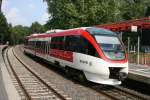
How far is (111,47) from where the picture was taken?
17422 millimetres

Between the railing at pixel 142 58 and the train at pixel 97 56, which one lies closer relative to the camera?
the train at pixel 97 56

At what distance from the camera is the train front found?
54.5 feet

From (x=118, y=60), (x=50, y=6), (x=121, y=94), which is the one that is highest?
(x=50, y=6)

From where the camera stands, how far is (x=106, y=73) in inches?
650

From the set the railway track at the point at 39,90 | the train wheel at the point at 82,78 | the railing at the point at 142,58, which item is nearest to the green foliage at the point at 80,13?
the railing at the point at 142,58

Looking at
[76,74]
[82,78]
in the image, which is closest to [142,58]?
[76,74]

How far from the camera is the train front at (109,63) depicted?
16625 mm

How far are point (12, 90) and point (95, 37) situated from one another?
4729 millimetres

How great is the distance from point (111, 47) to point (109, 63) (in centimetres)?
106

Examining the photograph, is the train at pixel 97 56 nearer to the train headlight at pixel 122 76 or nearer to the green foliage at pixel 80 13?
the train headlight at pixel 122 76

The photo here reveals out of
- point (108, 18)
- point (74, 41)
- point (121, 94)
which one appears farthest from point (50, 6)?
point (121, 94)

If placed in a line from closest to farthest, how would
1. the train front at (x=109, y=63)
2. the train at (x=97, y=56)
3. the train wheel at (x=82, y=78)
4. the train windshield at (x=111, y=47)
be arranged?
1. the train front at (x=109, y=63)
2. the train at (x=97, y=56)
3. the train windshield at (x=111, y=47)
4. the train wheel at (x=82, y=78)

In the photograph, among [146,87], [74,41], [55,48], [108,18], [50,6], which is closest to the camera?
[146,87]

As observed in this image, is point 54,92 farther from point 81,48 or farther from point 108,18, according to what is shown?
point 108,18
